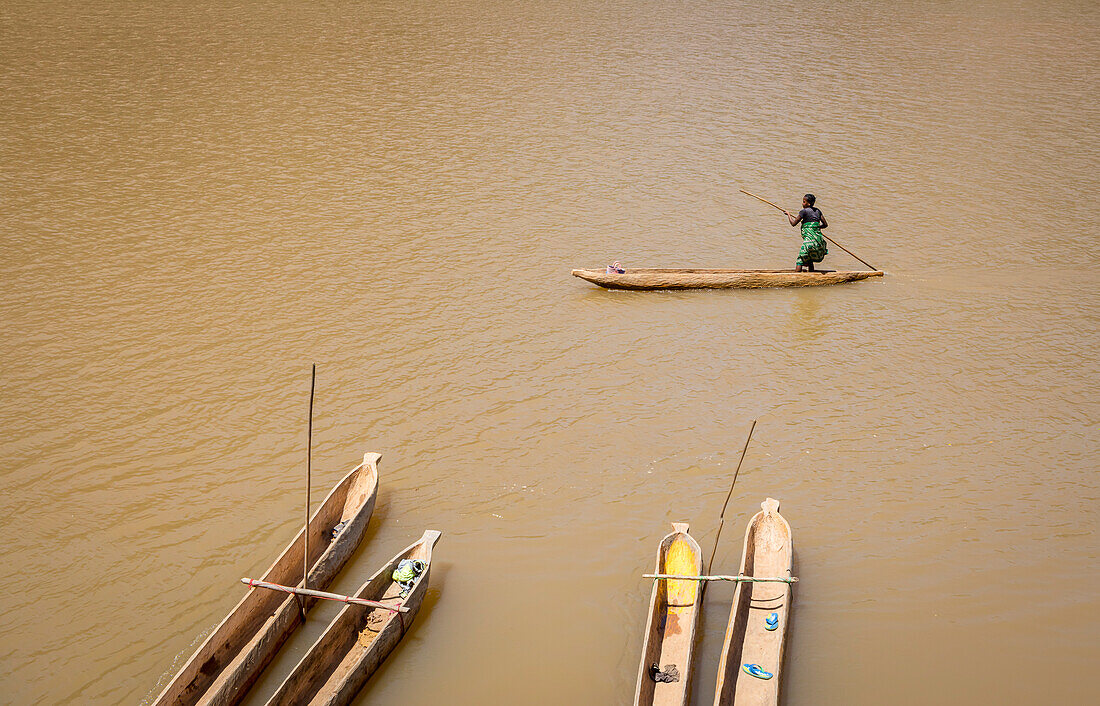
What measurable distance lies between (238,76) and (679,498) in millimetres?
13678

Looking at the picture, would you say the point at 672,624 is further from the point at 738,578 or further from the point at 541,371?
the point at 541,371

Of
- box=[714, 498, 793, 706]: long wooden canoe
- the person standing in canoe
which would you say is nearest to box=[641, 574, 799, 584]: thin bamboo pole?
box=[714, 498, 793, 706]: long wooden canoe

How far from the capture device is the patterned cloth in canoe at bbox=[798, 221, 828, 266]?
9141 mm

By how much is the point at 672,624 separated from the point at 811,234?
→ 215 inches

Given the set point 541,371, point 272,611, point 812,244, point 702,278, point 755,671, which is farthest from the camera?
point 812,244

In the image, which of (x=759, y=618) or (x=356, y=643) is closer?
(x=356, y=643)

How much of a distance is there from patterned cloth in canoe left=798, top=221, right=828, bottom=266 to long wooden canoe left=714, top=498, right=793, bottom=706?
13.8 feet

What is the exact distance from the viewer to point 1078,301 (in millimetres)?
8961

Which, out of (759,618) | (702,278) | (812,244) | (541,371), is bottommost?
(759,618)

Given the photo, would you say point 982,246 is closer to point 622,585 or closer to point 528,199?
point 528,199

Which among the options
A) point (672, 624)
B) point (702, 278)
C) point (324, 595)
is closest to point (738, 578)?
point (672, 624)

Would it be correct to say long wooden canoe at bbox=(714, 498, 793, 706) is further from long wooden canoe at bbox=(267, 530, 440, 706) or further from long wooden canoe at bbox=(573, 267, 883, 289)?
long wooden canoe at bbox=(573, 267, 883, 289)

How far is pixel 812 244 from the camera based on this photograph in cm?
916

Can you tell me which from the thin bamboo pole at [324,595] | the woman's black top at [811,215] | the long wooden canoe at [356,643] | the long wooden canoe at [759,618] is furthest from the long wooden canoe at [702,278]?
the thin bamboo pole at [324,595]
